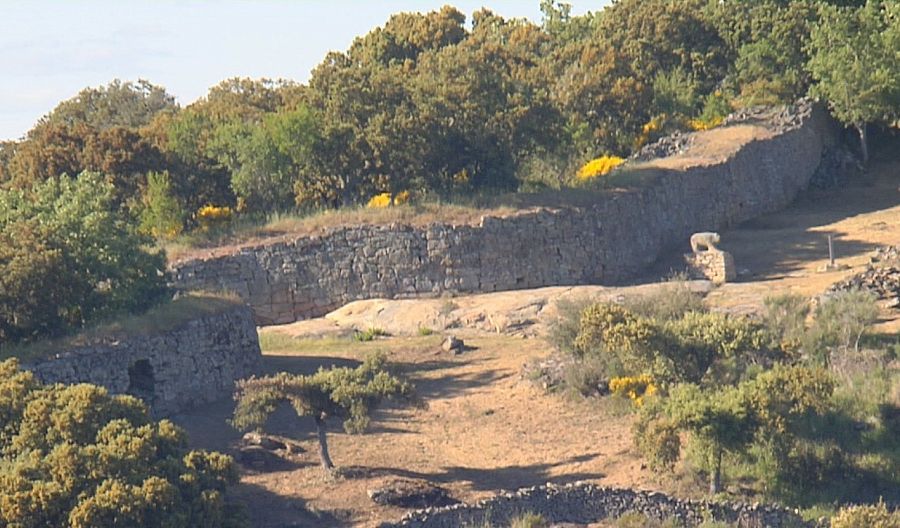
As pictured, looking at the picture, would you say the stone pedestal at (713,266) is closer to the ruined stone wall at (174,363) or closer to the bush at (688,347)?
the bush at (688,347)

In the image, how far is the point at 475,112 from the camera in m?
38.9

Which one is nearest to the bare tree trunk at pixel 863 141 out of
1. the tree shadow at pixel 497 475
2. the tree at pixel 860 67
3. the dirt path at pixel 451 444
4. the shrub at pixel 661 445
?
the tree at pixel 860 67

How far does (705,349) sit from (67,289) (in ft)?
30.7

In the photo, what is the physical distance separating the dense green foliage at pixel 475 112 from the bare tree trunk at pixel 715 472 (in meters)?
15.2

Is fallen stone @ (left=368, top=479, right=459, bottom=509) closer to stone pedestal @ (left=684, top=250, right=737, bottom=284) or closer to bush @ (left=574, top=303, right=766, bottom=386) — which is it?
bush @ (left=574, top=303, right=766, bottom=386)

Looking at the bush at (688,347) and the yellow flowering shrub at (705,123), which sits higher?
the yellow flowering shrub at (705,123)

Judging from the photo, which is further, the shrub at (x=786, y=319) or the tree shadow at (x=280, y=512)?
the shrub at (x=786, y=319)

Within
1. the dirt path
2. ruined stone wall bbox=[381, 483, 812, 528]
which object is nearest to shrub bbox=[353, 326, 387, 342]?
the dirt path

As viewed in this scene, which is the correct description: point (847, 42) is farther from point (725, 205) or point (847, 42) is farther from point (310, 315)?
point (310, 315)

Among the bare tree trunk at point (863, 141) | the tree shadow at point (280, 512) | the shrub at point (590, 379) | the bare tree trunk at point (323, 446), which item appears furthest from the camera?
the bare tree trunk at point (863, 141)

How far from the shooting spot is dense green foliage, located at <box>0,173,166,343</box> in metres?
27.3

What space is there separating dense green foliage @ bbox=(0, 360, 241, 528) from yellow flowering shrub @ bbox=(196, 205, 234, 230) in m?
15.3

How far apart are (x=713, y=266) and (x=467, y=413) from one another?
1037 cm

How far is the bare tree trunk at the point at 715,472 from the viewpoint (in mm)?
23375
